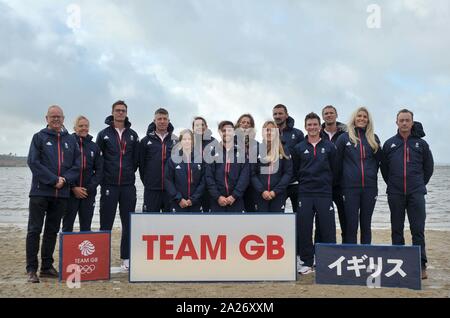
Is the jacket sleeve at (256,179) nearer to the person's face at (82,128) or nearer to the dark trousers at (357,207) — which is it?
the dark trousers at (357,207)

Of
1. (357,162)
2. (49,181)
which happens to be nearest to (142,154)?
(49,181)

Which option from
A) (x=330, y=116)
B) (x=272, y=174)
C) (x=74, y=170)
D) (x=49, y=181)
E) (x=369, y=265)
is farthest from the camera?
(x=330, y=116)

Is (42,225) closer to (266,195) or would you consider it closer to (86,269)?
(86,269)

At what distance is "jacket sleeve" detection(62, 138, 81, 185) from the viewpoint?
576 cm

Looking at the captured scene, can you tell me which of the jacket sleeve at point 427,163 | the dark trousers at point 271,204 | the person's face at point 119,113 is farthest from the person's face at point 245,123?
the jacket sleeve at point 427,163

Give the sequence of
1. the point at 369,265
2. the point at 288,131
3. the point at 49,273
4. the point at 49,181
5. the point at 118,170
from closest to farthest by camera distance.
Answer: the point at 369,265 → the point at 49,181 → the point at 49,273 → the point at 118,170 → the point at 288,131

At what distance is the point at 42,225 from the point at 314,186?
3.83 m

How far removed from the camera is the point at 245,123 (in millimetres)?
6527

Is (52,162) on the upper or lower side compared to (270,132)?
lower

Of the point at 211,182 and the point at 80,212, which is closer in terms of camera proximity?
the point at 211,182

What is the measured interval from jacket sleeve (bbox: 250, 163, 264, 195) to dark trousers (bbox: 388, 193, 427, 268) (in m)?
1.90

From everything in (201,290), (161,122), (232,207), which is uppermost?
(161,122)

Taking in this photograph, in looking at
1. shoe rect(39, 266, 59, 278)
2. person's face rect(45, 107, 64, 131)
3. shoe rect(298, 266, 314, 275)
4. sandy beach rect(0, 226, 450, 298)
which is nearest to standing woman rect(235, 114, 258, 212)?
shoe rect(298, 266, 314, 275)
